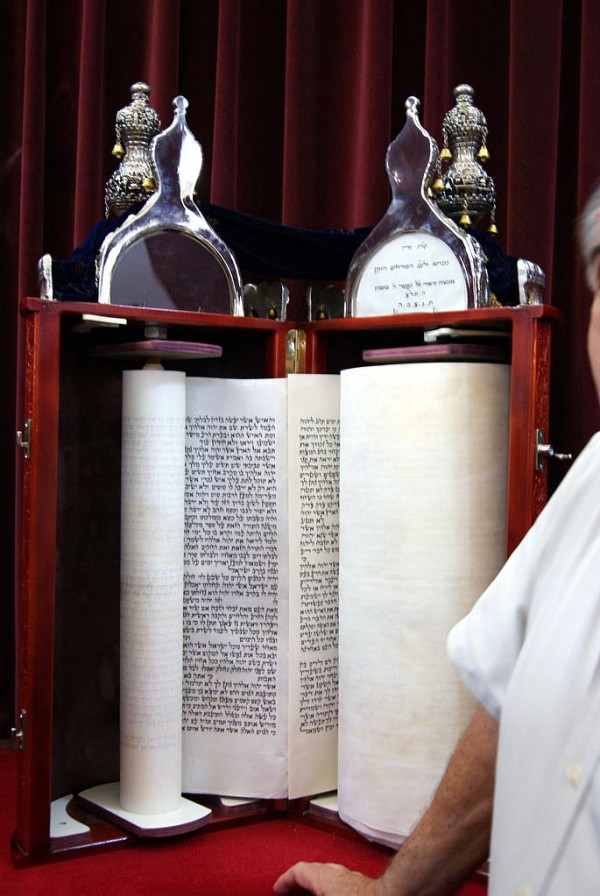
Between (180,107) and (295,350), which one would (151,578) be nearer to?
(295,350)

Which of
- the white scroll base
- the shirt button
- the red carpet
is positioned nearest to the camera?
the shirt button

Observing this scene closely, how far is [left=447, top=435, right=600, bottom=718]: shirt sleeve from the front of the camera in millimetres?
976

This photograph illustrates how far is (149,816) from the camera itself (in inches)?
61.8

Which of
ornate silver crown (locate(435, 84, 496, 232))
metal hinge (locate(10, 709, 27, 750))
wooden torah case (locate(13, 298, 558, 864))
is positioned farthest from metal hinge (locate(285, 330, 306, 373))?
metal hinge (locate(10, 709, 27, 750))

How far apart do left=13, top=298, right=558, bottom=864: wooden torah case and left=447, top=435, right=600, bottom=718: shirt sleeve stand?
1.50 feet

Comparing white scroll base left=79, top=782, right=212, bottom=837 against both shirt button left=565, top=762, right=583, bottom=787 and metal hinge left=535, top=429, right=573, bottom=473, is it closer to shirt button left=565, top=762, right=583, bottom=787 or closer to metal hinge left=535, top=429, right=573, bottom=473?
metal hinge left=535, top=429, right=573, bottom=473

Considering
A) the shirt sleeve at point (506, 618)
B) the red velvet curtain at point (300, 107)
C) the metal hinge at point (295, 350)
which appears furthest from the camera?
the red velvet curtain at point (300, 107)

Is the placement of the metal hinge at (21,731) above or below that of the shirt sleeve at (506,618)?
below

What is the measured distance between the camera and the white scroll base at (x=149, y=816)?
1534mm

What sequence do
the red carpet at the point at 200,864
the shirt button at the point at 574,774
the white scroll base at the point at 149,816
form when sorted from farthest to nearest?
the white scroll base at the point at 149,816 < the red carpet at the point at 200,864 < the shirt button at the point at 574,774

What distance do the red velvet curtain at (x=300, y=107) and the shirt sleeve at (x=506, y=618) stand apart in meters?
0.78

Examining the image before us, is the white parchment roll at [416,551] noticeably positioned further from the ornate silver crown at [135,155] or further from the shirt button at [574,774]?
the shirt button at [574,774]

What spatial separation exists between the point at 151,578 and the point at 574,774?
87 cm

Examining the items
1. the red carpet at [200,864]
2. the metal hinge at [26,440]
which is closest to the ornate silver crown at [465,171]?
the metal hinge at [26,440]
